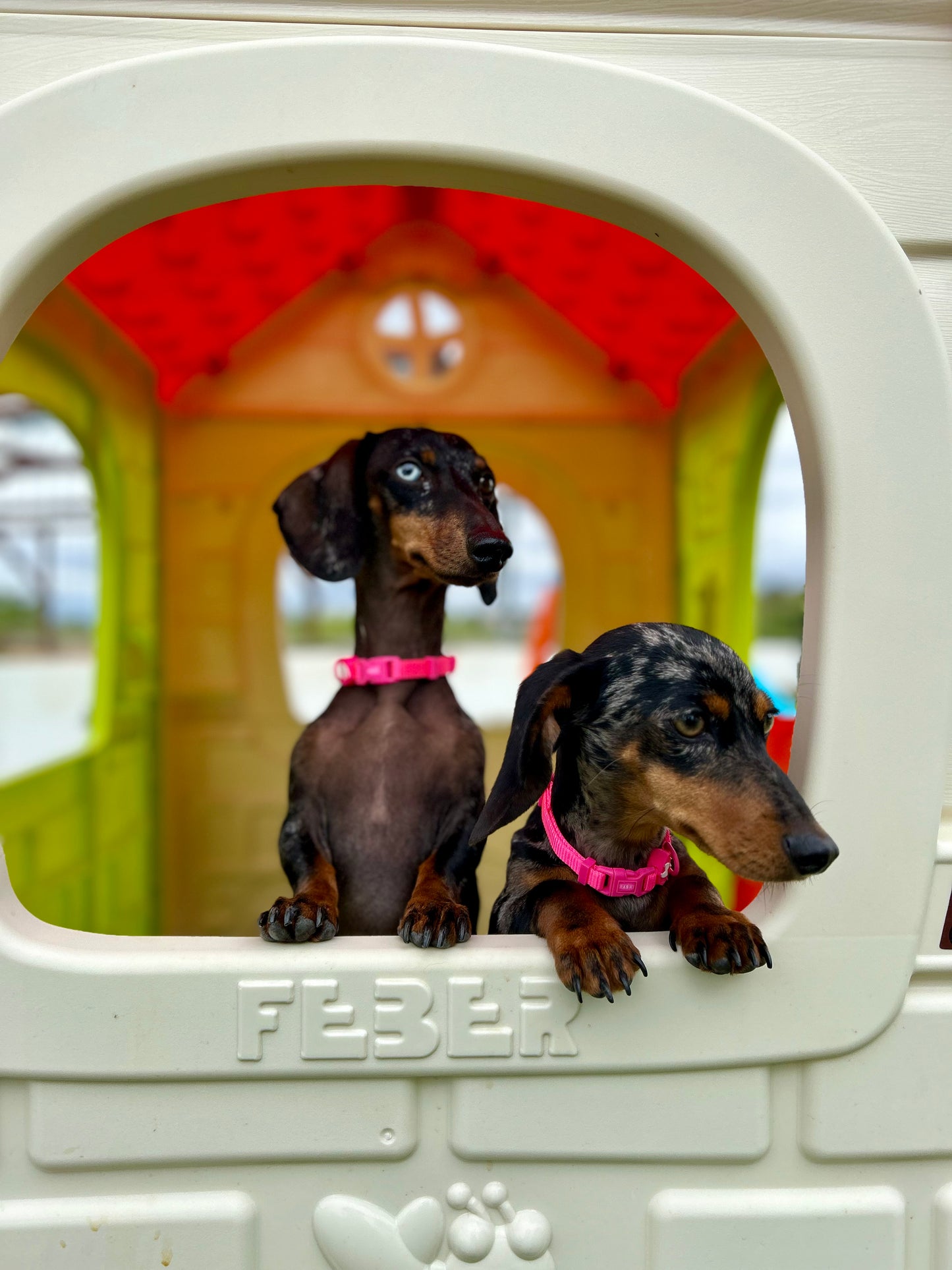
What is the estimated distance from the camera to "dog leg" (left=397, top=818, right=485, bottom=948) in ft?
4.43

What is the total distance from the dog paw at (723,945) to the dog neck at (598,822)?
16 cm

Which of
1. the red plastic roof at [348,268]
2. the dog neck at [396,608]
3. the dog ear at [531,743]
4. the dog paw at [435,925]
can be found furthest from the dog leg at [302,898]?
the red plastic roof at [348,268]

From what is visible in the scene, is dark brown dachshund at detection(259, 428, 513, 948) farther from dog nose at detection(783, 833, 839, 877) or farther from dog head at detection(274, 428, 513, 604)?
dog nose at detection(783, 833, 839, 877)

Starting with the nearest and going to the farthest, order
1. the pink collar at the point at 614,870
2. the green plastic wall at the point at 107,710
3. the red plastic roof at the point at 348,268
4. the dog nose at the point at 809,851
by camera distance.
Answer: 1. the dog nose at the point at 809,851
2. the pink collar at the point at 614,870
3. the green plastic wall at the point at 107,710
4. the red plastic roof at the point at 348,268

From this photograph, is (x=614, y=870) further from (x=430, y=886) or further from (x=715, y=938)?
(x=430, y=886)

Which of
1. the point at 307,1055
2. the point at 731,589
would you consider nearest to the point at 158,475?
the point at 731,589

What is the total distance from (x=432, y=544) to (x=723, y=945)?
0.85 metres

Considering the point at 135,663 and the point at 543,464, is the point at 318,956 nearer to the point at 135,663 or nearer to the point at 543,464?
the point at 135,663

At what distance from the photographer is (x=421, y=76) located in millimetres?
1288

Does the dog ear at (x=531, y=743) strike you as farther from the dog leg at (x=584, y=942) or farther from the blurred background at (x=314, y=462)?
the blurred background at (x=314, y=462)

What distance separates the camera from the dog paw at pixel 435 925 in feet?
4.39

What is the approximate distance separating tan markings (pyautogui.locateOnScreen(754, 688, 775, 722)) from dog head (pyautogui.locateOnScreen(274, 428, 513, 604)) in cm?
56

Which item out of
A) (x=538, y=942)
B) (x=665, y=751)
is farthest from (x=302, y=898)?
(x=665, y=751)

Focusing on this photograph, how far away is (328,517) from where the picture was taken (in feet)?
6.09
